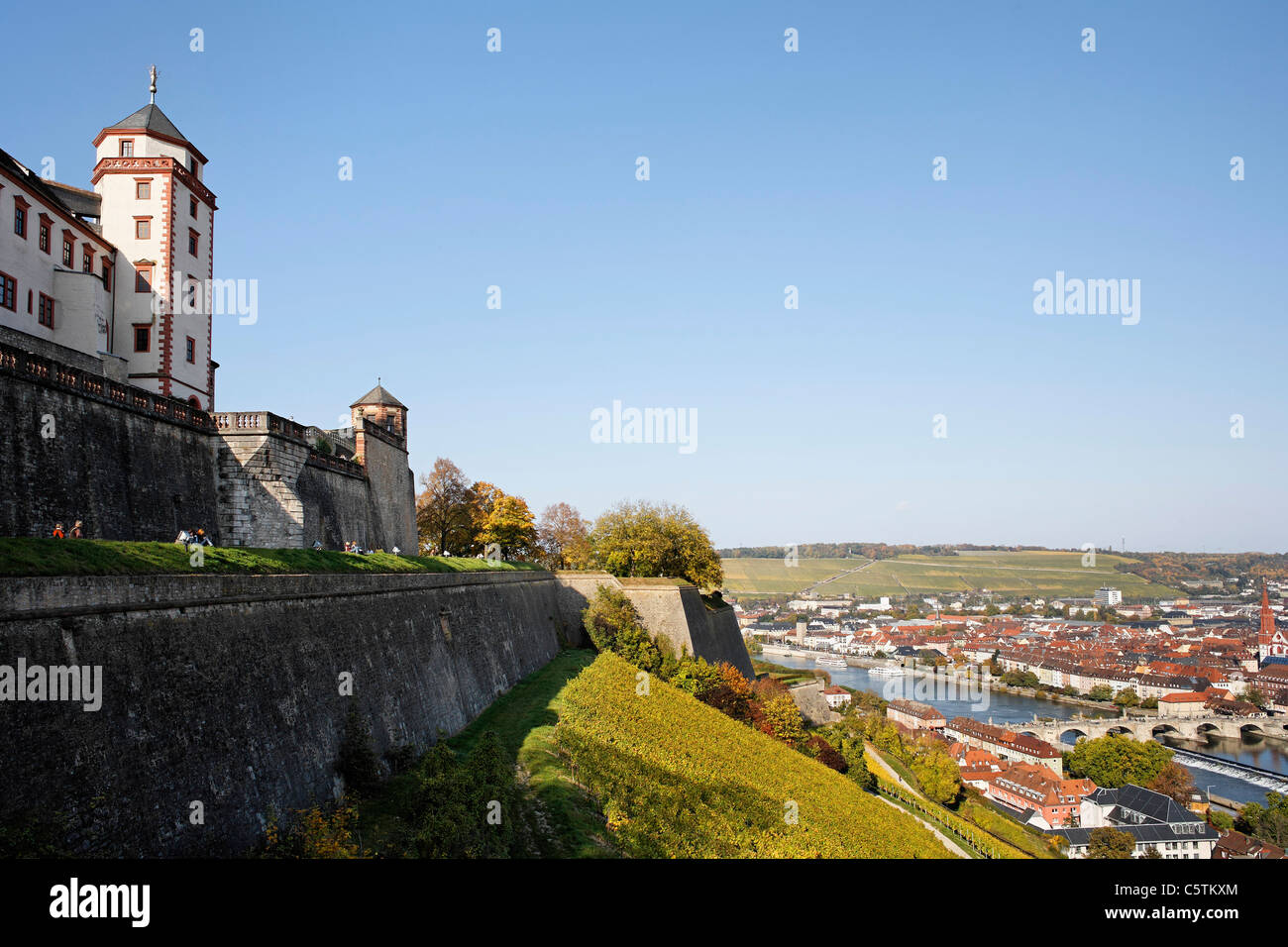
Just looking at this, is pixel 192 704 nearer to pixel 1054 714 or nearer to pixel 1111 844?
pixel 1111 844

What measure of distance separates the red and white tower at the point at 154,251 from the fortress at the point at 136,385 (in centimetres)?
5

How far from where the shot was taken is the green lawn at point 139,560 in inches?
420

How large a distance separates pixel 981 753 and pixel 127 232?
285ft

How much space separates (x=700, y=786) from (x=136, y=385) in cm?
2082

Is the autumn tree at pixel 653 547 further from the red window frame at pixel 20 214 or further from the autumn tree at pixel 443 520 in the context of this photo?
the red window frame at pixel 20 214

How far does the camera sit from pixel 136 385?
2459 cm

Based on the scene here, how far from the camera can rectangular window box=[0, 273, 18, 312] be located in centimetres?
2286

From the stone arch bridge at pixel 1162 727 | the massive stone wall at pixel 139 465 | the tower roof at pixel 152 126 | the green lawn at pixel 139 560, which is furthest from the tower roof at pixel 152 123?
the stone arch bridge at pixel 1162 727

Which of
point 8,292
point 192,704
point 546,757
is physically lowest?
point 546,757

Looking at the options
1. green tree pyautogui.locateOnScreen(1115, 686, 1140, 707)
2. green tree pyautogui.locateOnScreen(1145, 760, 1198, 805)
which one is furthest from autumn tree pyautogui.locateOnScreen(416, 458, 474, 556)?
green tree pyautogui.locateOnScreen(1115, 686, 1140, 707)

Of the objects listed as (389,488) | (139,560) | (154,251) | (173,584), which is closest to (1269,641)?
(389,488)

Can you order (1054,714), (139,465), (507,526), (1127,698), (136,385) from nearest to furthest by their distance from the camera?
1. (139,465)
2. (136,385)
3. (507,526)
4. (1127,698)
5. (1054,714)
